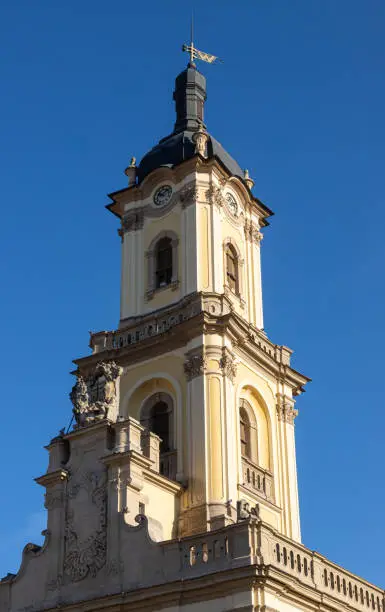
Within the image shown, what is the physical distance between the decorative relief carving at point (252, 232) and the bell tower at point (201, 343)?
5 cm

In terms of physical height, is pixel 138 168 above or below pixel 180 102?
below

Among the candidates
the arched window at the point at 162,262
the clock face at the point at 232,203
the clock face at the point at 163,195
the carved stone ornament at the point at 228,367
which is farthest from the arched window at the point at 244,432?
the clock face at the point at 163,195

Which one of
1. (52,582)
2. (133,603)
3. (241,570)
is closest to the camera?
(241,570)

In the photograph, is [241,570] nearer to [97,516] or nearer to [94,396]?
[97,516]

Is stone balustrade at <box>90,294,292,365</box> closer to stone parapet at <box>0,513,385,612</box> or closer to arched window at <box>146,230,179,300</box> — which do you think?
arched window at <box>146,230,179,300</box>

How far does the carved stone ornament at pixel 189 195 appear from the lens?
33.8 metres

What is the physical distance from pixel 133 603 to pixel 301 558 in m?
4.01

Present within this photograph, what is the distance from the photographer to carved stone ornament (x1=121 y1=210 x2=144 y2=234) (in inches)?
1389

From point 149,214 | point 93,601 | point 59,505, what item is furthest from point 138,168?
point 93,601

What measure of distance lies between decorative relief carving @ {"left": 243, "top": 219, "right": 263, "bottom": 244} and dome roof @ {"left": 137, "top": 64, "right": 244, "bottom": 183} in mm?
1743

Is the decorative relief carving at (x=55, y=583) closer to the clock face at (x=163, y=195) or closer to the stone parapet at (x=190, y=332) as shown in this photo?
the stone parapet at (x=190, y=332)

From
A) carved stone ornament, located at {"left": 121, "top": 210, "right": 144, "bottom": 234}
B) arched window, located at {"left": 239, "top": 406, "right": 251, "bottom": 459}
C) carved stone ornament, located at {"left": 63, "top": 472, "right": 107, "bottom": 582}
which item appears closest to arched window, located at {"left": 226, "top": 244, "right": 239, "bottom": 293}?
carved stone ornament, located at {"left": 121, "top": 210, "right": 144, "bottom": 234}

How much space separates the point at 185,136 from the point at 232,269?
198 inches

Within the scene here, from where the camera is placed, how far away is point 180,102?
39062 millimetres
